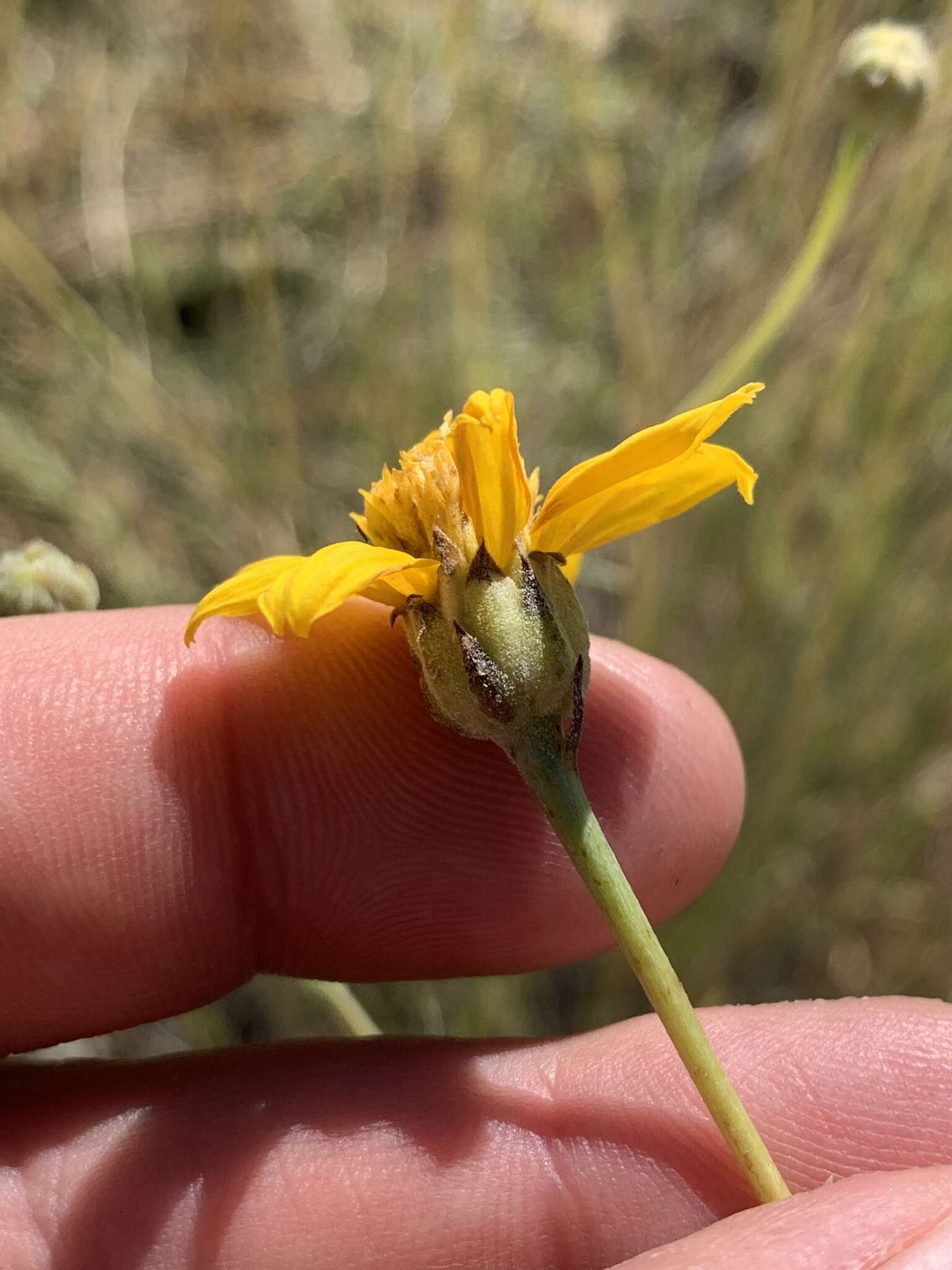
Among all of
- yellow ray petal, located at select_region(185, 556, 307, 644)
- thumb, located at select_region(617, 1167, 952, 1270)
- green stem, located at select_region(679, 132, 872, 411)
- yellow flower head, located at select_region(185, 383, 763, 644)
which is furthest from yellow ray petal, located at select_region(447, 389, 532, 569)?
thumb, located at select_region(617, 1167, 952, 1270)

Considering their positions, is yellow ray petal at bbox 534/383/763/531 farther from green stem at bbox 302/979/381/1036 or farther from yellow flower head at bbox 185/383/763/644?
green stem at bbox 302/979/381/1036

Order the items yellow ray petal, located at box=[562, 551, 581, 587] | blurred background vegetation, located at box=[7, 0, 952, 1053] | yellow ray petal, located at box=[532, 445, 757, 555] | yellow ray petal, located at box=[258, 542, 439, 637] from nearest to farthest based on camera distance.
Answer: yellow ray petal, located at box=[258, 542, 439, 637]
yellow ray petal, located at box=[532, 445, 757, 555]
yellow ray petal, located at box=[562, 551, 581, 587]
blurred background vegetation, located at box=[7, 0, 952, 1053]

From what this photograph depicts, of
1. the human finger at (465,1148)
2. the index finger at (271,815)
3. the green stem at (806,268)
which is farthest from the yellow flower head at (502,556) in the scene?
the human finger at (465,1148)

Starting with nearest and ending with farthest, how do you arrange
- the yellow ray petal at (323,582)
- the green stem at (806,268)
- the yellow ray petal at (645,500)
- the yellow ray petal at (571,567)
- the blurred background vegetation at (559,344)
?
the yellow ray petal at (323,582), the yellow ray petal at (645,500), the yellow ray petal at (571,567), the green stem at (806,268), the blurred background vegetation at (559,344)

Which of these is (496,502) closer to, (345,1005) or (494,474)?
(494,474)

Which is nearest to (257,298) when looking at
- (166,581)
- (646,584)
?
(166,581)

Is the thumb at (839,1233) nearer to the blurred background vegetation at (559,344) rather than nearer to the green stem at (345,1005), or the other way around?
the green stem at (345,1005)

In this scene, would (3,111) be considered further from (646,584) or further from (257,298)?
(646,584)
